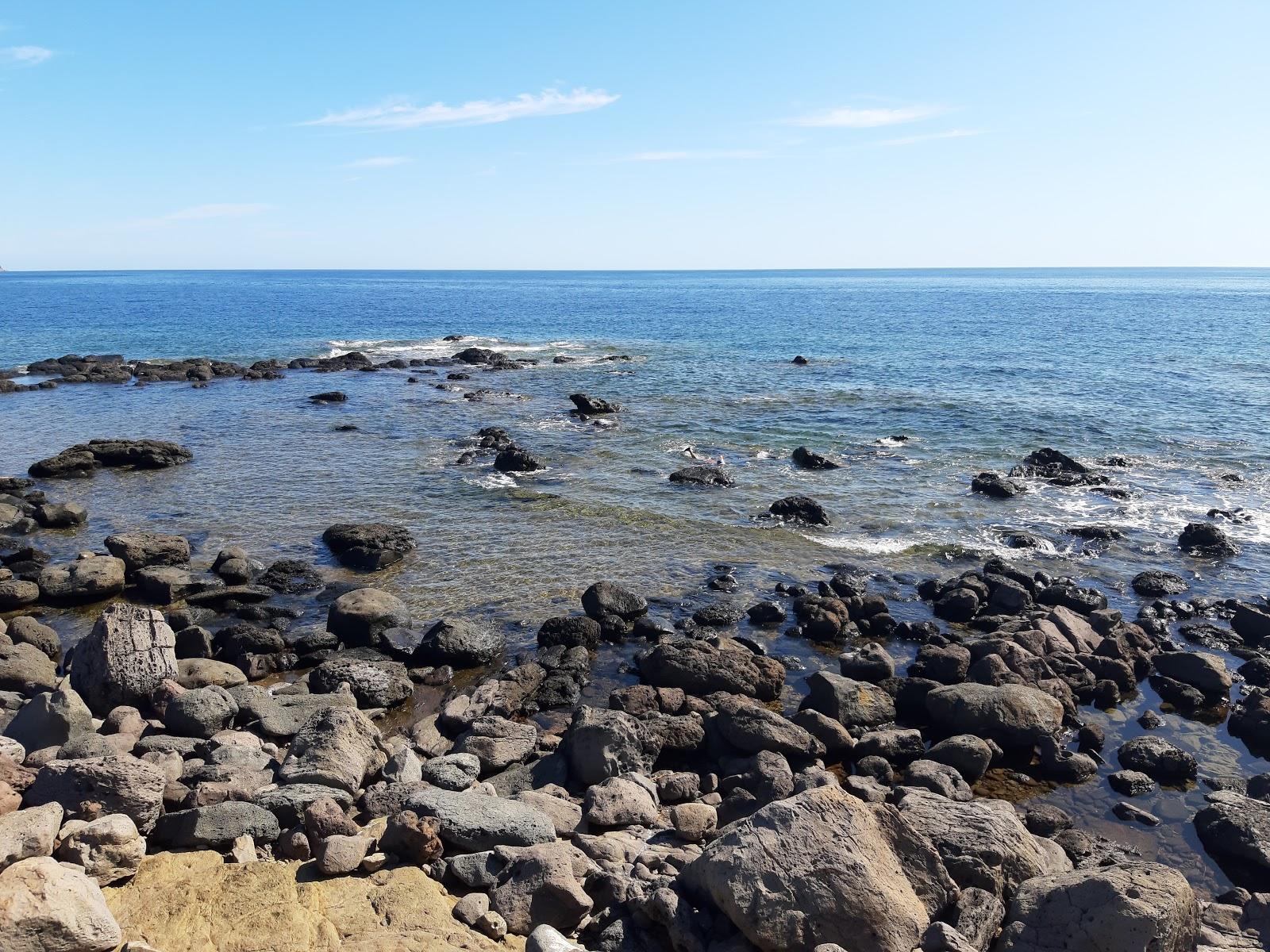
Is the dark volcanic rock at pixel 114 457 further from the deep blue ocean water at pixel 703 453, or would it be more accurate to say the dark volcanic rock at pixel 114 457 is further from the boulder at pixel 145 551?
the boulder at pixel 145 551

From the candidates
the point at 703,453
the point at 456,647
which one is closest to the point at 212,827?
the point at 456,647

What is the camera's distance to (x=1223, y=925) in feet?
34.7

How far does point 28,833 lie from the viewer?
31.0 ft

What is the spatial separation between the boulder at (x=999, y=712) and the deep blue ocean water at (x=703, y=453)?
1.37 m

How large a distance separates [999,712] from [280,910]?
11769 mm

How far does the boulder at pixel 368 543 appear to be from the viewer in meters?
23.5

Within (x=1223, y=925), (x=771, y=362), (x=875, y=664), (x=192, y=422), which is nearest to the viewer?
(x=1223, y=925)

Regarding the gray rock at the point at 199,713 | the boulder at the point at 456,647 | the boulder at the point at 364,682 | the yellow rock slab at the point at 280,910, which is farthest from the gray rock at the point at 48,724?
the boulder at the point at 456,647

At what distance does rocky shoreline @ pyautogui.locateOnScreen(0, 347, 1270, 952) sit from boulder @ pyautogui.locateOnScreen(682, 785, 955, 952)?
0.03m

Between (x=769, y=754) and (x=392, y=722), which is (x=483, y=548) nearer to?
(x=392, y=722)

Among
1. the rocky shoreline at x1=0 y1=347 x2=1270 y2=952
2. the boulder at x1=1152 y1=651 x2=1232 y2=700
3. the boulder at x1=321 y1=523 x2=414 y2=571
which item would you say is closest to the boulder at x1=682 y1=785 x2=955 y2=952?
the rocky shoreline at x1=0 y1=347 x2=1270 y2=952

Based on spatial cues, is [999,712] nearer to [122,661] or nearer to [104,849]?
[104,849]

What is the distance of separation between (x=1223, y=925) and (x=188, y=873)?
12.4 m

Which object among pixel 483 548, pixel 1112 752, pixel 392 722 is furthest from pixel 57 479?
pixel 1112 752
